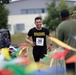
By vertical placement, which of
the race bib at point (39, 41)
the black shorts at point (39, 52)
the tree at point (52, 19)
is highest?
the race bib at point (39, 41)

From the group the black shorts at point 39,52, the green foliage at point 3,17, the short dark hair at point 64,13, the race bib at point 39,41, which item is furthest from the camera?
the green foliage at point 3,17

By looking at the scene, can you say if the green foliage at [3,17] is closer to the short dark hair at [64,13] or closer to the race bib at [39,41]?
the race bib at [39,41]

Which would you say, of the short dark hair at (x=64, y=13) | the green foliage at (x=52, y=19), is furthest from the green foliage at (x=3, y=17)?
the short dark hair at (x=64, y=13)

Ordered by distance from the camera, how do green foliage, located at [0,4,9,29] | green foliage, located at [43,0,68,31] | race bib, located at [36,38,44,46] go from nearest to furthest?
race bib, located at [36,38,44,46] < green foliage, located at [0,4,9,29] < green foliage, located at [43,0,68,31]

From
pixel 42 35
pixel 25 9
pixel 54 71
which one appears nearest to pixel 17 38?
pixel 25 9

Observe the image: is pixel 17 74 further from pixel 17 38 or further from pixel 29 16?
pixel 29 16

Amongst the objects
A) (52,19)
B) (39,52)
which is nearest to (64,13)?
(39,52)

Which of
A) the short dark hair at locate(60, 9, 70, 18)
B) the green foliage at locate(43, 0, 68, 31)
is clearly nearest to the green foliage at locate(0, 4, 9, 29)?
the green foliage at locate(43, 0, 68, 31)

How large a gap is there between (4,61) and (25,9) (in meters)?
60.7

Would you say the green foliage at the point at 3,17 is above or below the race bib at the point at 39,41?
below

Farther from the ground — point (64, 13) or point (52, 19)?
point (64, 13)

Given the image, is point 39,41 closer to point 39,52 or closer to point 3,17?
point 39,52

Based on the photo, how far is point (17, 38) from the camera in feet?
146

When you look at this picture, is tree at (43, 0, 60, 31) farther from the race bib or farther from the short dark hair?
the short dark hair
